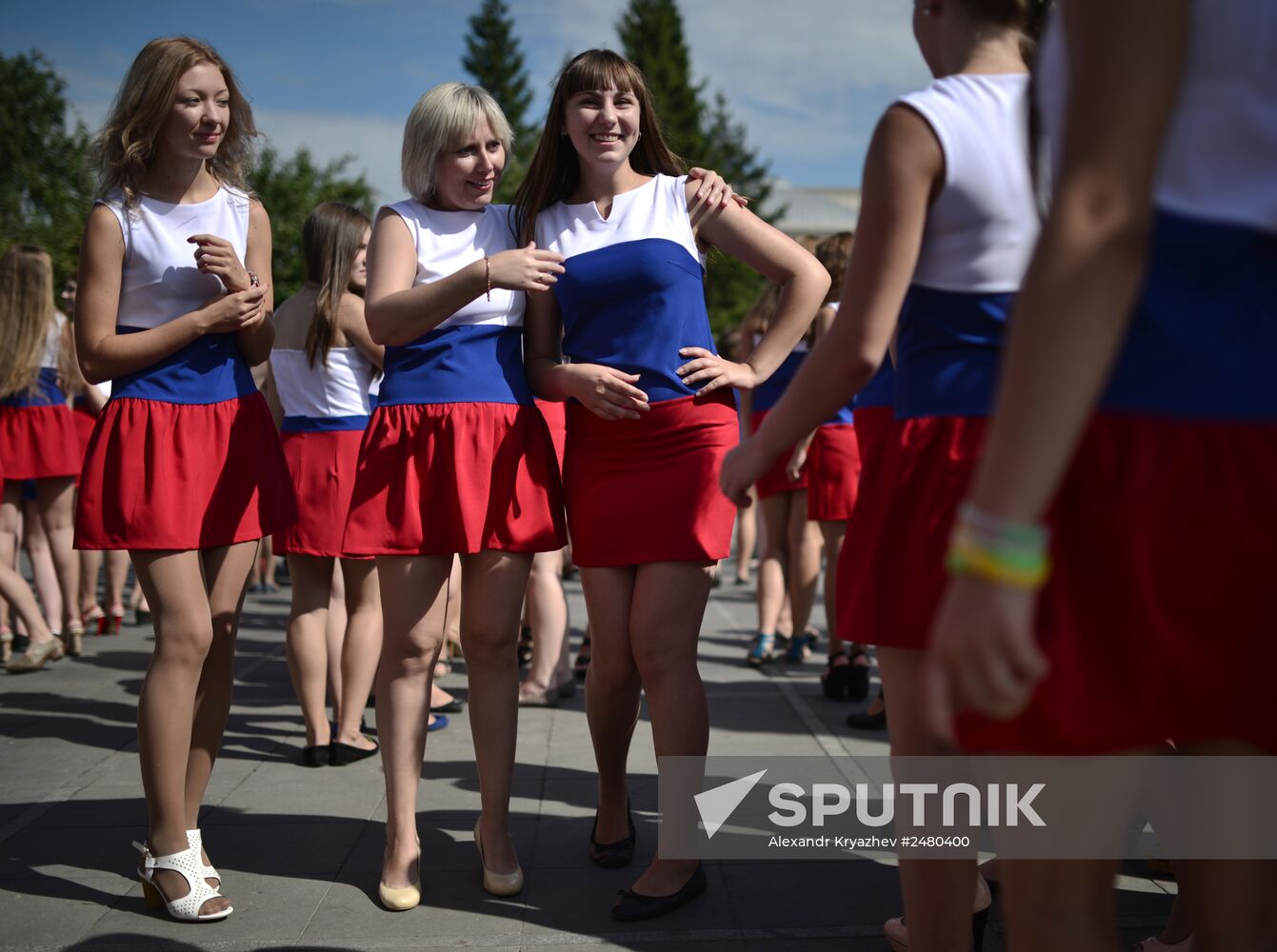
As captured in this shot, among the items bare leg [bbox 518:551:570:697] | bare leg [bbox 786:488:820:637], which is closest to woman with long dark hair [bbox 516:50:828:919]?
bare leg [bbox 518:551:570:697]

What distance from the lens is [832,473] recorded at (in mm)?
6484

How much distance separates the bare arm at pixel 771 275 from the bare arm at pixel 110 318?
4.47 feet

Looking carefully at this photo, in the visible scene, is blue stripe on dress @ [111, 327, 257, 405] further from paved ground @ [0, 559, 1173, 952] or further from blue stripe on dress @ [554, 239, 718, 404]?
paved ground @ [0, 559, 1173, 952]

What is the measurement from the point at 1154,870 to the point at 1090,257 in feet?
9.63

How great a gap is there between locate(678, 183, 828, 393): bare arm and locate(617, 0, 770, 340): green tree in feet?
187

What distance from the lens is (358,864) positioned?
12.5 feet

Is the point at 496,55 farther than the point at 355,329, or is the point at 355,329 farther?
the point at 496,55

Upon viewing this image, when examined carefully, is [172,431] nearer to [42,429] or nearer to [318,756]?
[318,756]

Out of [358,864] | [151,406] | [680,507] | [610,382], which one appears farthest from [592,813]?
[151,406]

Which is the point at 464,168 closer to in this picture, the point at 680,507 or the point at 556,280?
the point at 556,280

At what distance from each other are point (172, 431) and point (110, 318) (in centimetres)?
35

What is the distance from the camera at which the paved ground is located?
324 centimetres

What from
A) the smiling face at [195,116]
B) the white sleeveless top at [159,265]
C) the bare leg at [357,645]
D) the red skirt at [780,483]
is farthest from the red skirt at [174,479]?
the red skirt at [780,483]

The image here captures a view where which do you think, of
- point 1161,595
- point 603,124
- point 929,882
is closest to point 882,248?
point 1161,595
